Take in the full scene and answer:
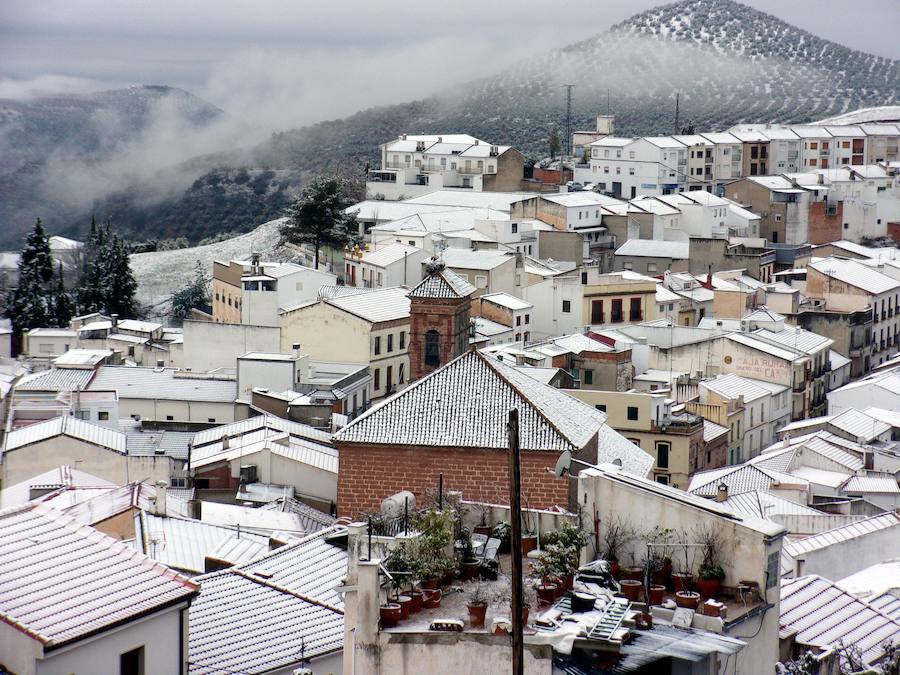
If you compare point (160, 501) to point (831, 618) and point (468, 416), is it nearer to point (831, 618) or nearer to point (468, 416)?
point (468, 416)

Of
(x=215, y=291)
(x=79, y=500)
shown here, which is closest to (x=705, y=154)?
(x=215, y=291)

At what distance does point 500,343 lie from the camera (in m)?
49.7

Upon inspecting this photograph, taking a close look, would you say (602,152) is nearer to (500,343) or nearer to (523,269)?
(523,269)

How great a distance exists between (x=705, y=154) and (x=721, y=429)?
4169cm

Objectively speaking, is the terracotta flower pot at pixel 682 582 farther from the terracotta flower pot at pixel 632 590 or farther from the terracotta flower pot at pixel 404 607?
the terracotta flower pot at pixel 404 607

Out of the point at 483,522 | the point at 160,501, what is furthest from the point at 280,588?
the point at 160,501

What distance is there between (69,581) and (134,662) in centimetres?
86

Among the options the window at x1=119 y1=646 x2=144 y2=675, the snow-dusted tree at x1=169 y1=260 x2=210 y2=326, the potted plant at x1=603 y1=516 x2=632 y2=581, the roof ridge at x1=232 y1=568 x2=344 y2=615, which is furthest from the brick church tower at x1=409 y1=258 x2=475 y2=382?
the snow-dusted tree at x1=169 y1=260 x2=210 y2=326

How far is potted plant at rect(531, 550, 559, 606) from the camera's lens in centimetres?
1193

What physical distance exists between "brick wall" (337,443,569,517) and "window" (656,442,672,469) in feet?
63.9

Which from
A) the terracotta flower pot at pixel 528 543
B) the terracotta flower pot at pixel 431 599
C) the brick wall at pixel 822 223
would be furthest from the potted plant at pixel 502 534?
the brick wall at pixel 822 223

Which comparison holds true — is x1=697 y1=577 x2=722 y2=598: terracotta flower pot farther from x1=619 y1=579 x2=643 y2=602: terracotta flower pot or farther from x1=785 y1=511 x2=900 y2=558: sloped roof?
x1=785 y1=511 x2=900 y2=558: sloped roof

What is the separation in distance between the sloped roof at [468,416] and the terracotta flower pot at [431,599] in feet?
35.1

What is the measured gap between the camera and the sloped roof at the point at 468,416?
23.2 m
